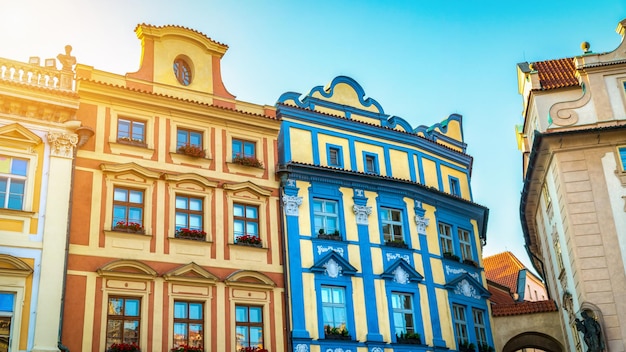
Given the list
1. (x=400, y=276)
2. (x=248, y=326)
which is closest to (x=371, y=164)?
(x=400, y=276)

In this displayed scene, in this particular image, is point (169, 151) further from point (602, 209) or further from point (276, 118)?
point (602, 209)

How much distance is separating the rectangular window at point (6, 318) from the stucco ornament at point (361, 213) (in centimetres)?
1294

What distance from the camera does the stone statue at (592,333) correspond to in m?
24.8

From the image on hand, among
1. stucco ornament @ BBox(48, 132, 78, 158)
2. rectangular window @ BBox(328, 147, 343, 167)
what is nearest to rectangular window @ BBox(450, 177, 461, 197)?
rectangular window @ BBox(328, 147, 343, 167)

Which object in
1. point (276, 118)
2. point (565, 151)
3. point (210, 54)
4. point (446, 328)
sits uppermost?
point (210, 54)

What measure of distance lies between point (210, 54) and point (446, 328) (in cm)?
1398

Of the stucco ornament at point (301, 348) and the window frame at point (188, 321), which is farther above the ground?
the window frame at point (188, 321)

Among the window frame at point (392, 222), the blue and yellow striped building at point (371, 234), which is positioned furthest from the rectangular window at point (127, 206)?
the window frame at point (392, 222)

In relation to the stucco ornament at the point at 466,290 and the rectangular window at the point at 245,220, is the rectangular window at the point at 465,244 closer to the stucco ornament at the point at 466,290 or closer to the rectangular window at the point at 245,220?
the stucco ornament at the point at 466,290

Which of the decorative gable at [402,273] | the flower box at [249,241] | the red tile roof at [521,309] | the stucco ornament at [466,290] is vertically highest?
the flower box at [249,241]

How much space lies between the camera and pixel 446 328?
29.1 meters

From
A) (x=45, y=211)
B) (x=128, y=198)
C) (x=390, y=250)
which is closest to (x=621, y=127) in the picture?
(x=390, y=250)

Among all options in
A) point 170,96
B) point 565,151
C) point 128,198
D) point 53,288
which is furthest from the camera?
point 565,151

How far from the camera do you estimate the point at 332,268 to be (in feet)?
88.9
